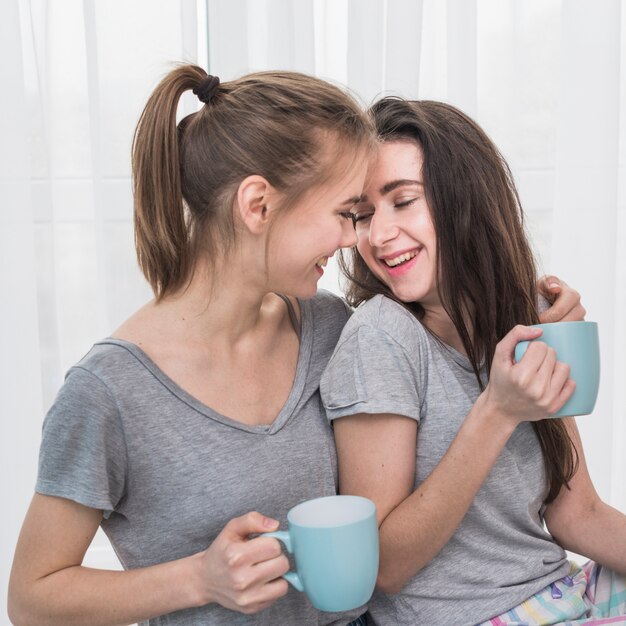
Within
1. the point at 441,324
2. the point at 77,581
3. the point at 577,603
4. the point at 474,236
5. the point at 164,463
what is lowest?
the point at 577,603

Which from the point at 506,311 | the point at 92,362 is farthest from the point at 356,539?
the point at 506,311

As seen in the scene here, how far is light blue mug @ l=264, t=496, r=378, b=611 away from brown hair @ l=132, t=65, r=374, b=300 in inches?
13.7

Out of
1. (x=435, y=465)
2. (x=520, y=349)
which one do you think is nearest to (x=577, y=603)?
(x=435, y=465)

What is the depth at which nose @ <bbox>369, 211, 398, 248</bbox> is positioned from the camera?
1.04 meters

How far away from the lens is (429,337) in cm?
107

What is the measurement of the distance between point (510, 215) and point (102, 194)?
815 millimetres

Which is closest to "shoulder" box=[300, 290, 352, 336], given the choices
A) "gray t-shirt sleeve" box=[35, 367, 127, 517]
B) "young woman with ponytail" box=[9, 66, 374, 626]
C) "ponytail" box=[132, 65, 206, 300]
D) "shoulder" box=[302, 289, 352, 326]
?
"shoulder" box=[302, 289, 352, 326]

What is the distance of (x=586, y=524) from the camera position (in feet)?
3.69

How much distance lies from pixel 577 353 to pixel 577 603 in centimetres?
34

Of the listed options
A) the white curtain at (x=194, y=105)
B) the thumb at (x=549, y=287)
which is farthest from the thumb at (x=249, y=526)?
the white curtain at (x=194, y=105)

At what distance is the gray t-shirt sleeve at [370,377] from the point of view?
3.14 ft

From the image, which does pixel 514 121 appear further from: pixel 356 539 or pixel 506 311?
pixel 356 539

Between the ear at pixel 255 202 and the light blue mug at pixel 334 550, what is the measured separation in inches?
13.0

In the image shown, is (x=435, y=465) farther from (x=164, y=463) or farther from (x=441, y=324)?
(x=164, y=463)
